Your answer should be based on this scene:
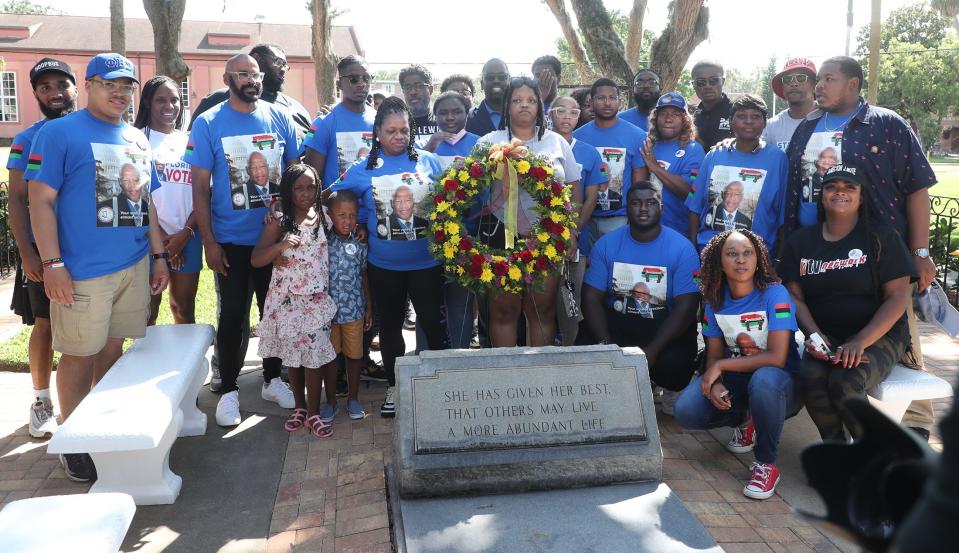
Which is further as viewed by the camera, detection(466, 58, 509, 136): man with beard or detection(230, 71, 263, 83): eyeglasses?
detection(466, 58, 509, 136): man with beard

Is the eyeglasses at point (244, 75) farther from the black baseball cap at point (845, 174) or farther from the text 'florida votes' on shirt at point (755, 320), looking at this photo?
the black baseball cap at point (845, 174)

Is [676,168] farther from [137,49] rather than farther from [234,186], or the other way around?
[137,49]

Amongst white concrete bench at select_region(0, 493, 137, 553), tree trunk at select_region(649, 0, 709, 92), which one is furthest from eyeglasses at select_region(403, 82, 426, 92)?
tree trunk at select_region(649, 0, 709, 92)

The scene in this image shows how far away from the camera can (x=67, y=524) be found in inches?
105

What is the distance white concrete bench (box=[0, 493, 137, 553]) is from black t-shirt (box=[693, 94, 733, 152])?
5.03 metres

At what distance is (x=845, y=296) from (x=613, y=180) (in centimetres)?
184

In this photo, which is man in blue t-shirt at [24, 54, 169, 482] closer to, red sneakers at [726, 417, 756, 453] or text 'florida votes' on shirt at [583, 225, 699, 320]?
text 'florida votes' on shirt at [583, 225, 699, 320]

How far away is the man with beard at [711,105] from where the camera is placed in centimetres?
598

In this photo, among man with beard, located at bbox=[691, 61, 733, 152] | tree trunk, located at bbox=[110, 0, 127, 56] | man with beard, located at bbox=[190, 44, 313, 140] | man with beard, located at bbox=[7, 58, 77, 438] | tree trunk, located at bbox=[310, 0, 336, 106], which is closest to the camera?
man with beard, located at bbox=[7, 58, 77, 438]

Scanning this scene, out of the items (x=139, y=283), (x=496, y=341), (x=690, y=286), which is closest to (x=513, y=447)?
(x=496, y=341)

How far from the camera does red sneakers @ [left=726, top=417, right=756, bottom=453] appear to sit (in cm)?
463

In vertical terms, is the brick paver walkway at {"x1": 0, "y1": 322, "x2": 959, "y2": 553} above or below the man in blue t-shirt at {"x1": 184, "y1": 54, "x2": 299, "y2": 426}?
below

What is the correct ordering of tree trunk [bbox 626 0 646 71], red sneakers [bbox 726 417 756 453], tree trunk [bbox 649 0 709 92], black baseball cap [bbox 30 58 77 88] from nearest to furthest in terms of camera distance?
black baseball cap [bbox 30 58 77 88] < red sneakers [bbox 726 417 756 453] < tree trunk [bbox 649 0 709 92] < tree trunk [bbox 626 0 646 71]

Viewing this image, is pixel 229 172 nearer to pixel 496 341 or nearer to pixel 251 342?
pixel 496 341
